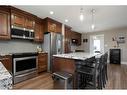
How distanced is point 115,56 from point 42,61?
5124mm

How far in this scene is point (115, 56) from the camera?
6914mm

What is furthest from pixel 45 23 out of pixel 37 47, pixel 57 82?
pixel 57 82

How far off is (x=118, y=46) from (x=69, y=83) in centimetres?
607

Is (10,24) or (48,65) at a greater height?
(10,24)

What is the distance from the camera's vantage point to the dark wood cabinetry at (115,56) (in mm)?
6784

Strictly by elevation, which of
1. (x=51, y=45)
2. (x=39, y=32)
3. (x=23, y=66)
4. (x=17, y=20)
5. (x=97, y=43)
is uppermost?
(x=17, y=20)

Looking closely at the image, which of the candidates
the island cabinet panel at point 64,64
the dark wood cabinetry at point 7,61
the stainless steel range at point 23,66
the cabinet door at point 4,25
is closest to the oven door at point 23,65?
the stainless steel range at point 23,66

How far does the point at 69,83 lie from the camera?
238cm

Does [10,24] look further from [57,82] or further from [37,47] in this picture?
[57,82]

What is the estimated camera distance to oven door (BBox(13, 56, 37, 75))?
126 inches

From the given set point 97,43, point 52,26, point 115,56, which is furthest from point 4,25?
point 97,43

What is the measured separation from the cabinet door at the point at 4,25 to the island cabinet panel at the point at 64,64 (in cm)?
176

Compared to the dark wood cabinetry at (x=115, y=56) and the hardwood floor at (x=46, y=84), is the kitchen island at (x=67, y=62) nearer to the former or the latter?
the hardwood floor at (x=46, y=84)

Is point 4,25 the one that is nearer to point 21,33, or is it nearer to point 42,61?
A: point 21,33
